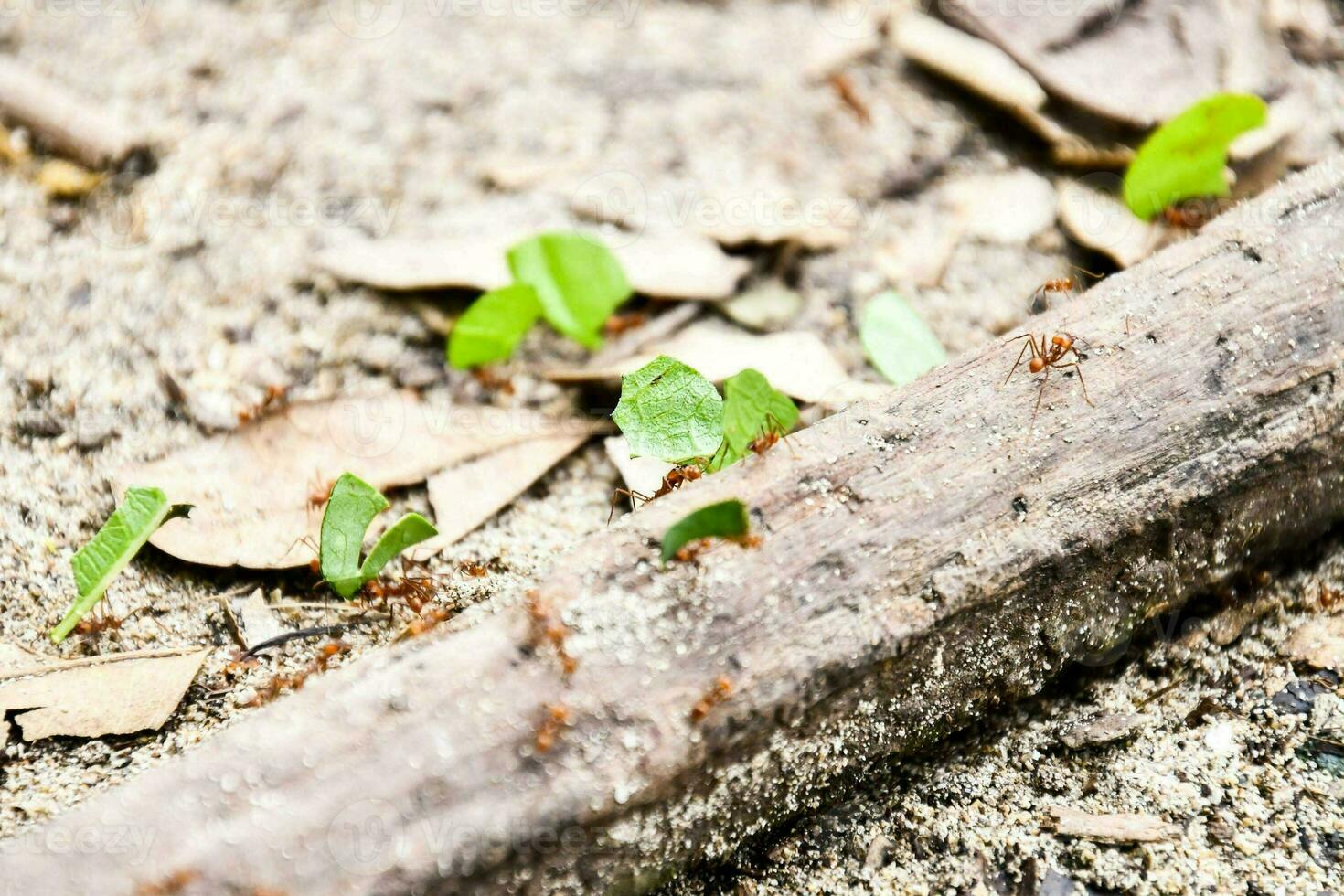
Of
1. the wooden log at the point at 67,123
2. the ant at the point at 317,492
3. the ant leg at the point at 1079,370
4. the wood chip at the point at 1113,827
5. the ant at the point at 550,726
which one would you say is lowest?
the wood chip at the point at 1113,827

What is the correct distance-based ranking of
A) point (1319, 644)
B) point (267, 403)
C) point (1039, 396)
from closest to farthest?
point (1039, 396), point (1319, 644), point (267, 403)

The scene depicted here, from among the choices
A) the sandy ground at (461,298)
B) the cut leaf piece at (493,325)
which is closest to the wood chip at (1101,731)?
the sandy ground at (461,298)

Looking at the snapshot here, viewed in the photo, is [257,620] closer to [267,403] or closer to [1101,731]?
[267,403]

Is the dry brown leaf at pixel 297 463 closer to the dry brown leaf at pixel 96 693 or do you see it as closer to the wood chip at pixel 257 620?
the wood chip at pixel 257 620

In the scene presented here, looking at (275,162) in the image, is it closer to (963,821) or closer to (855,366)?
(855,366)

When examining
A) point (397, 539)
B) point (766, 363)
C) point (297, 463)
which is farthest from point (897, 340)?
point (297, 463)

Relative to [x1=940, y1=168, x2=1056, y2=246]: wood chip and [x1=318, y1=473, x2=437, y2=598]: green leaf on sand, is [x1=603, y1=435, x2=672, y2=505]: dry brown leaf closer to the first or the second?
[x1=318, y1=473, x2=437, y2=598]: green leaf on sand
